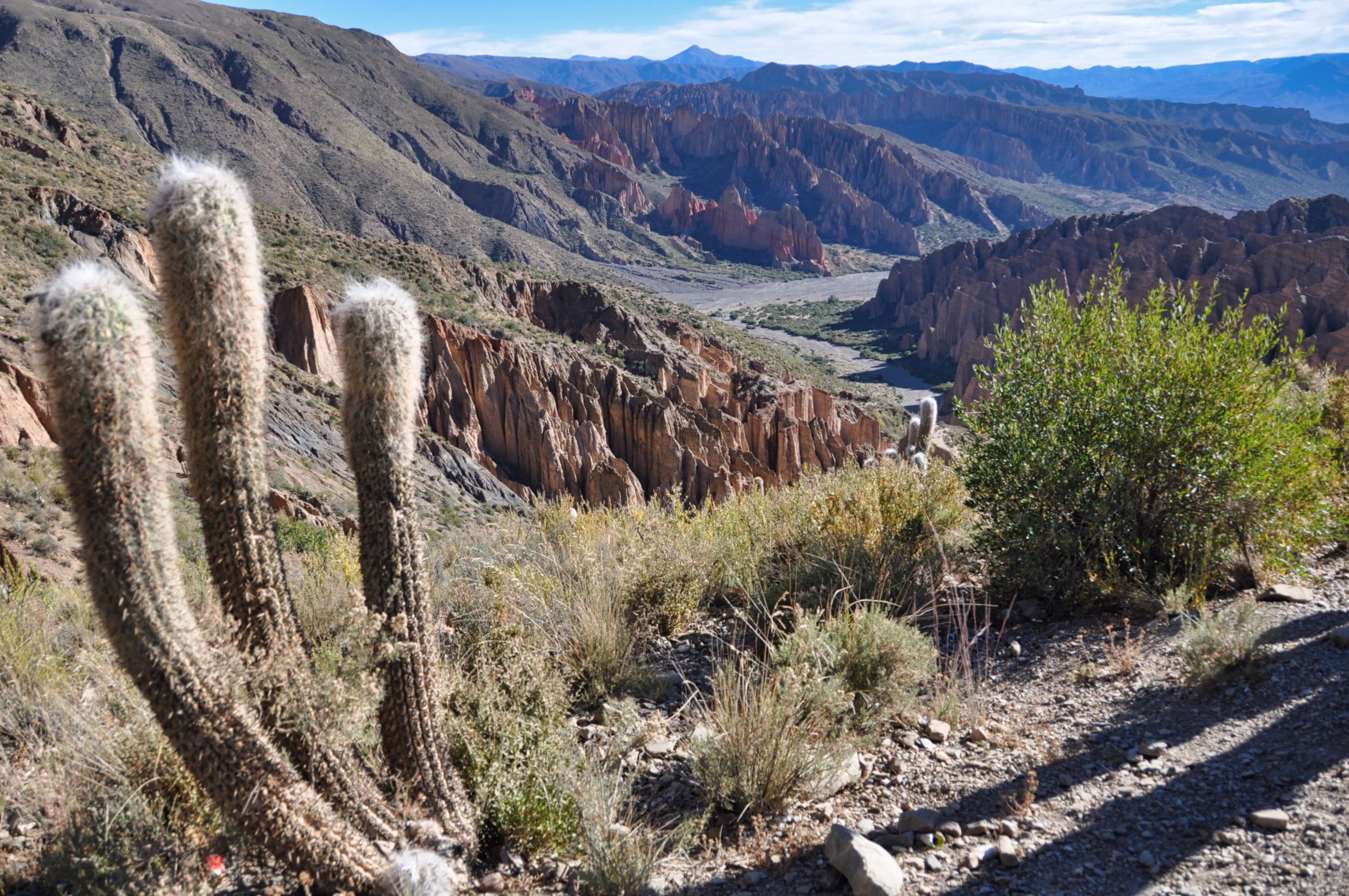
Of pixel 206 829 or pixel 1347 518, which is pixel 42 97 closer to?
pixel 206 829

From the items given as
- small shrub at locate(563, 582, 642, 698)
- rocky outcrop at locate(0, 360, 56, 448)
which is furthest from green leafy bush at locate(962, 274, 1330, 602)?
rocky outcrop at locate(0, 360, 56, 448)

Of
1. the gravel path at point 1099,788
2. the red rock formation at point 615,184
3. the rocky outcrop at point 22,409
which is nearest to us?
the gravel path at point 1099,788

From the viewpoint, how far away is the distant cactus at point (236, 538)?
7.43 feet

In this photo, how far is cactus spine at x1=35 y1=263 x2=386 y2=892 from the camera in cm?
224

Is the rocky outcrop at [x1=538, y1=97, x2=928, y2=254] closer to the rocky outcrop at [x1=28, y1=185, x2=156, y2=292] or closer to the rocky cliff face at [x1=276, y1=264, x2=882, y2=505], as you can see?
the rocky cliff face at [x1=276, y1=264, x2=882, y2=505]

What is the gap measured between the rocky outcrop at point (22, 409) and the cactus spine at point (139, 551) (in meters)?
11.8

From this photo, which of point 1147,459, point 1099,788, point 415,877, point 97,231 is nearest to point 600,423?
point 97,231

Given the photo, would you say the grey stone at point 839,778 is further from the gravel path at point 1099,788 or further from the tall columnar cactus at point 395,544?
the tall columnar cactus at point 395,544

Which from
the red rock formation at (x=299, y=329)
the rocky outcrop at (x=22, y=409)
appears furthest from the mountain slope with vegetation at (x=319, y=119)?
the rocky outcrop at (x=22, y=409)

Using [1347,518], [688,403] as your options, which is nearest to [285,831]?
[1347,518]

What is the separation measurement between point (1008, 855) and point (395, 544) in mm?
2568

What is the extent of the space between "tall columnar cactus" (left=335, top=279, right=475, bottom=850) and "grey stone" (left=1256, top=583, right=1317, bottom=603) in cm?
479

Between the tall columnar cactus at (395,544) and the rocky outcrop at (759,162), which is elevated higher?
the rocky outcrop at (759,162)

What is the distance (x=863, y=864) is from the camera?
2686 millimetres
